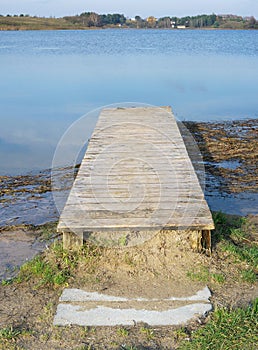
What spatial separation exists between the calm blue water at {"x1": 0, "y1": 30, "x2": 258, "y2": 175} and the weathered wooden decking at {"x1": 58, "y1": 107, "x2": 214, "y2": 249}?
263 cm

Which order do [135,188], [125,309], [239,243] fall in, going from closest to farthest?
[125,309] < [239,243] < [135,188]

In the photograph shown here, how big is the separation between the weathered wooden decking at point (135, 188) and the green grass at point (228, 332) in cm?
89

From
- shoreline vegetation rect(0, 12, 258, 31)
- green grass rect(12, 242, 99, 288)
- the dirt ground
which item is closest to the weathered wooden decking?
green grass rect(12, 242, 99, 288)

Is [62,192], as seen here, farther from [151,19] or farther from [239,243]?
[151,19]

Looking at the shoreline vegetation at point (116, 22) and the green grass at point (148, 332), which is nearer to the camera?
the green grass at point (148, 332)

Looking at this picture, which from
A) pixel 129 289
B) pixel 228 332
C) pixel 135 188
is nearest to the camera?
pixel 228 332

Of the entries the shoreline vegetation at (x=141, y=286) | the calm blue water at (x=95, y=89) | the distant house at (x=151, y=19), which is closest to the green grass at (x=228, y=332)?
the shoreline vegetation at (x=141, y=286)

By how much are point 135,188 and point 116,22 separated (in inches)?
3063

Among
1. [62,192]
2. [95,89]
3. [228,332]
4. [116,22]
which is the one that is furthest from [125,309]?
[116,22]

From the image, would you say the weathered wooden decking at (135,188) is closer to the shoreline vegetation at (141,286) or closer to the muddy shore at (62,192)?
the shoreline vegetation at (141,286)

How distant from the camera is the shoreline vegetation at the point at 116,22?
196 feet

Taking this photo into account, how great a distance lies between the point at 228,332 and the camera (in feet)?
10.9

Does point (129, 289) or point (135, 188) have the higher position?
point (135, 188)

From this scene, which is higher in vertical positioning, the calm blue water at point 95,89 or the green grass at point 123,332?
the green grass at point 123,332
